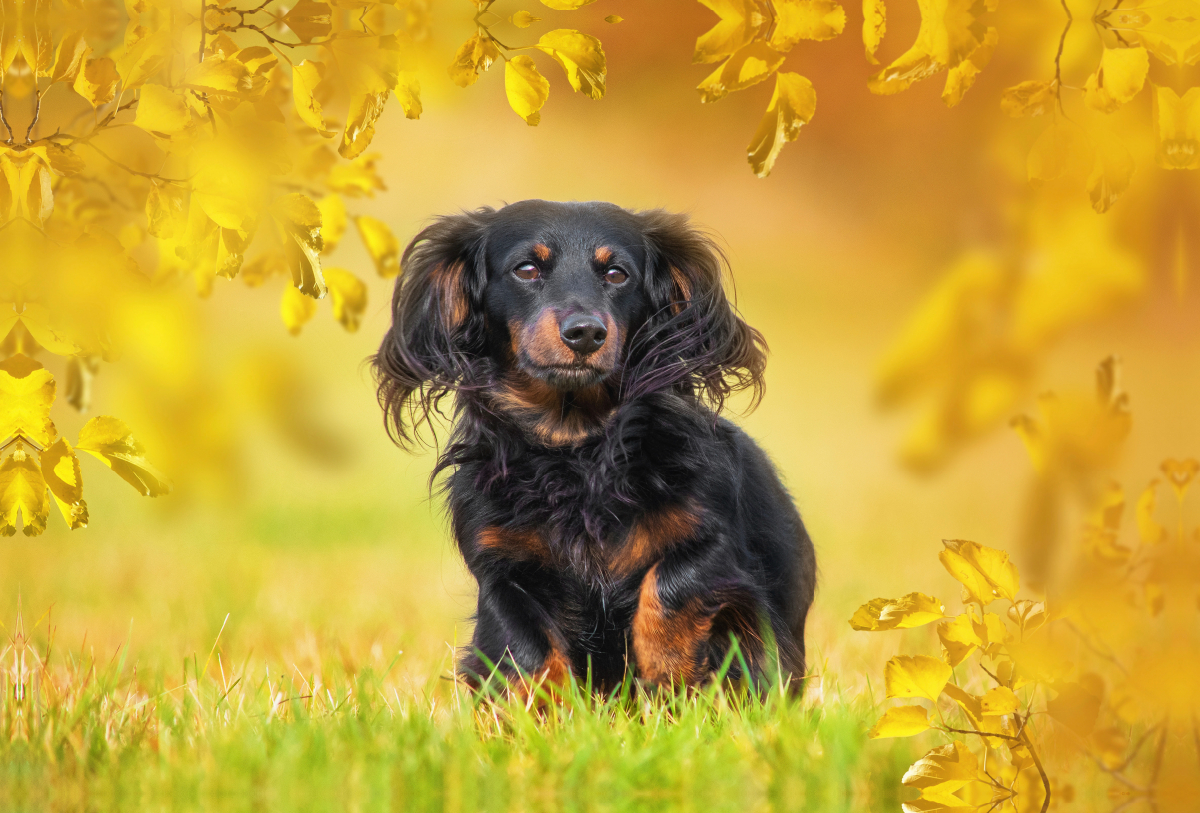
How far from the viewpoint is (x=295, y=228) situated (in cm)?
198

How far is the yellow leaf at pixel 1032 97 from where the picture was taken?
1892mm

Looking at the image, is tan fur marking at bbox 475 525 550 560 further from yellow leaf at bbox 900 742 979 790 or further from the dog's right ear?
yellow leaf at bbox 900 742 979 790

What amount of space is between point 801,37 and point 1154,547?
113 centimetres

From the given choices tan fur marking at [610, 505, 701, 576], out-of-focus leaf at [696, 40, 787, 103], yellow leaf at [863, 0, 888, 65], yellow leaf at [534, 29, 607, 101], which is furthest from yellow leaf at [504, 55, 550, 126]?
tan fur marking at [610, 505, 701, 576]

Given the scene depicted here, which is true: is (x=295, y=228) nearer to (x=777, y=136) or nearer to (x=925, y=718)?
(x=777, y=136)

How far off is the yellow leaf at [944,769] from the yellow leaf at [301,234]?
4.79 ft

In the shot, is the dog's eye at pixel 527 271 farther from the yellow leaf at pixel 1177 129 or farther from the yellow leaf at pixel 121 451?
the yellow leaf at pixel 1177 129

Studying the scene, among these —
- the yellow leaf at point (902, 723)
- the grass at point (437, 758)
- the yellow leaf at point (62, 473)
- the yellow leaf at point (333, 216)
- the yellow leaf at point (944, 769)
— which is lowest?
the grass at point (437, 758)

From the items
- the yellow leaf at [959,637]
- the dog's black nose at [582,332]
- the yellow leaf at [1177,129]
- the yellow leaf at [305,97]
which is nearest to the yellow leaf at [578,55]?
the yellow leaf at [305,97]

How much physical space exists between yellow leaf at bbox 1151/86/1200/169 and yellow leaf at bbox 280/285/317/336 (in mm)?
2279

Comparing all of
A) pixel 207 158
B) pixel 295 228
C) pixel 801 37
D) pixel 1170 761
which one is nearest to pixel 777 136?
pixel 801 37

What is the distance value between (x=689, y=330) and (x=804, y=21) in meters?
1.37

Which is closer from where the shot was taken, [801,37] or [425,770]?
[801,37]

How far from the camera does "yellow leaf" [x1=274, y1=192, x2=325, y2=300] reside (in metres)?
1.97
